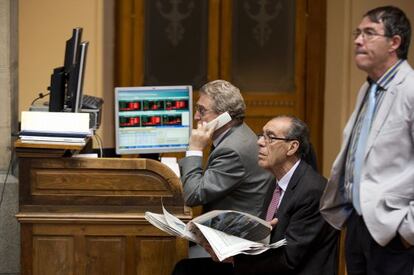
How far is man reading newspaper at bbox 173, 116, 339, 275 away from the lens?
3.93 metres

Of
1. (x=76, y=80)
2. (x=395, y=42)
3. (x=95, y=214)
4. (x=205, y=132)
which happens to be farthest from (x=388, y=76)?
(x=76, y=80)

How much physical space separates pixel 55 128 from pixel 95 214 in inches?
17.2

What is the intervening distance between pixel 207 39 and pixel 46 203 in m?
3.54

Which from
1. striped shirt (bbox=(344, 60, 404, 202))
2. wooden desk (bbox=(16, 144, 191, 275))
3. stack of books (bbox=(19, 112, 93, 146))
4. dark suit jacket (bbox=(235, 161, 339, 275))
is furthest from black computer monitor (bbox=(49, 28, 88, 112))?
striped shirt (bbox=(344, 60, 404, 202))

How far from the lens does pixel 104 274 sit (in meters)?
4.59

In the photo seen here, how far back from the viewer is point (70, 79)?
15.9 ft

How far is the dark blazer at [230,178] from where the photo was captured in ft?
15.0

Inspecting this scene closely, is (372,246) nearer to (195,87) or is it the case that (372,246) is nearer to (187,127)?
(187,127)

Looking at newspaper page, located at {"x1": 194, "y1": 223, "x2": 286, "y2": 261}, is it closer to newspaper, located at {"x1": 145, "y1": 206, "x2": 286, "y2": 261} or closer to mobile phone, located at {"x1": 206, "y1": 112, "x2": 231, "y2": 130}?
newspaper, located at {"x1": 145, "y1": 206, "x2": 286, "y2": 261}

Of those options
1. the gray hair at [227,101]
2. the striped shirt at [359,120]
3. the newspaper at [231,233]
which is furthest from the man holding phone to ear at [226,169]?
the striped shirt at [359,120]

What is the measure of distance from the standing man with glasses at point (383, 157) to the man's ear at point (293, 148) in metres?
0.61

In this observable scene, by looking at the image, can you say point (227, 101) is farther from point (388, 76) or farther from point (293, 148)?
point (388, 76)

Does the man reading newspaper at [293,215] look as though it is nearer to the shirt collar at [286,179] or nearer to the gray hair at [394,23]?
the shirt collar at [286,179]

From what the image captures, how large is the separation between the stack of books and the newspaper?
816 mm
